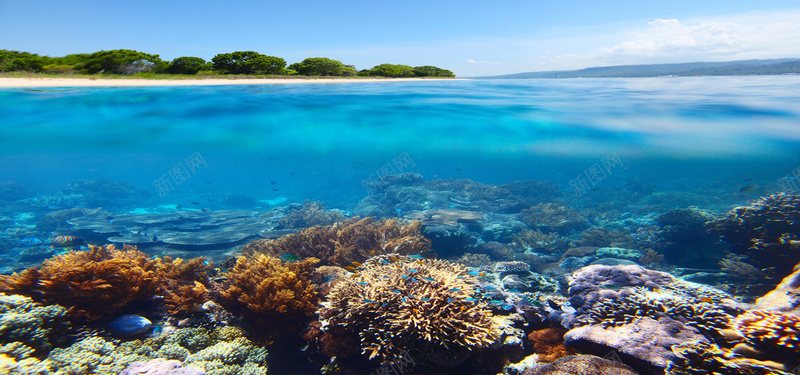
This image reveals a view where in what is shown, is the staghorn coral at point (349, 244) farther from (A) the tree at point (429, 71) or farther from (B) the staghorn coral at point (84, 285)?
(A) the tree at point (429, 71)

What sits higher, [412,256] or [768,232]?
[412,256]

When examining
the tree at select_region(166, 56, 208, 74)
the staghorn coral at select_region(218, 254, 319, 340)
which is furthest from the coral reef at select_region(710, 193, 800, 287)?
the tree at select_region(166, 56, 208, 74)

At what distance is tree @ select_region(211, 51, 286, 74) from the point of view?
26644mm

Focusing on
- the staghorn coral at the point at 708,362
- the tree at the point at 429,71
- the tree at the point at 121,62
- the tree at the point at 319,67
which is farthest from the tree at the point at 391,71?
the staghorn coral at the point at 708,362

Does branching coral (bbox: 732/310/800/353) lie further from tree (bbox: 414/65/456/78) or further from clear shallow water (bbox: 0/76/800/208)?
tree (bbox: 414/65/456/78)

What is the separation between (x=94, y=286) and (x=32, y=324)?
623mm

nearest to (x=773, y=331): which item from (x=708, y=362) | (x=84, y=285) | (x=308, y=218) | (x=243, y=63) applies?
(x=708, y=362)

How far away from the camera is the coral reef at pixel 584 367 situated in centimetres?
277

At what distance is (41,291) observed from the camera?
376 cm

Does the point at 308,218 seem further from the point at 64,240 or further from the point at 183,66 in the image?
the point at 183,66

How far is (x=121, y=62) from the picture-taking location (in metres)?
23.1

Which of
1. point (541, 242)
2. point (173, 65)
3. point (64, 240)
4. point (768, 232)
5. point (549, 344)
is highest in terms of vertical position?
point (173, 65)

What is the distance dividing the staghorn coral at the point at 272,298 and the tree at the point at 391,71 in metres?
29.6

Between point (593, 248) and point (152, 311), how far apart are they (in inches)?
429
